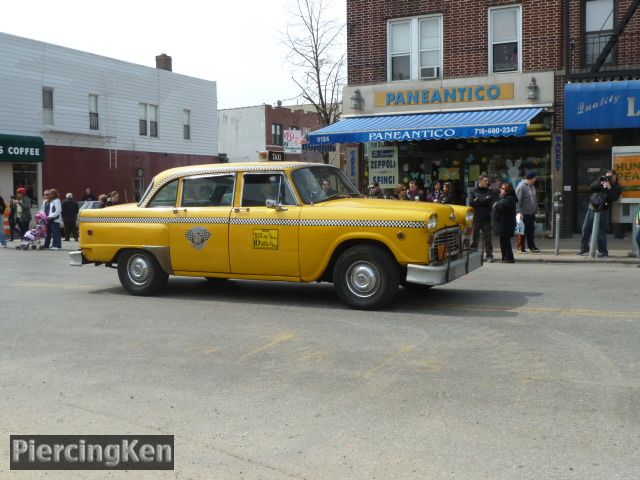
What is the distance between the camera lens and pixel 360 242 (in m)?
8.74

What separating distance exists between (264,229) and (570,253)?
8564mm

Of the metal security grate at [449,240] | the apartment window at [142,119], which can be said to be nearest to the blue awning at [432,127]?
the metal security grate at [449,240]

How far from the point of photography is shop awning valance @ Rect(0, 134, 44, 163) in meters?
28.3

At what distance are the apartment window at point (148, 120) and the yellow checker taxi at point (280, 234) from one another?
26.8 metres

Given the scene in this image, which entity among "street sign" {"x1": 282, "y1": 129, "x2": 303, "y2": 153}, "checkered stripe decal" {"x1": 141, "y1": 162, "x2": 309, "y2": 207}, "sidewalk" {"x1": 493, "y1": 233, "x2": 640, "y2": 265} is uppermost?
"street sign" {"x1": 282, "y1": 129, "x2": 303, "y2": 153}

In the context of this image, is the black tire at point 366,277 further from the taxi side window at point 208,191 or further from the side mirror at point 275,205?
the taxi side window at point 208,191

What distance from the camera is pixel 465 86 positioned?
1922 cm

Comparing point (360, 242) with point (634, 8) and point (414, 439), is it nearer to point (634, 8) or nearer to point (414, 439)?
point (414, 439)

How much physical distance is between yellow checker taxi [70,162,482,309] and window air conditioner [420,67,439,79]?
10.8 meters

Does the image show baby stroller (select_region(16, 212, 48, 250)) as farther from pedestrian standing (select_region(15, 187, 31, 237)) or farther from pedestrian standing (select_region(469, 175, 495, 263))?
pedestrian standing (select_region(469, 175, 495, 263))

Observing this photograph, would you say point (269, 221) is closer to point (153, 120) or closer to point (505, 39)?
point (505, 39)

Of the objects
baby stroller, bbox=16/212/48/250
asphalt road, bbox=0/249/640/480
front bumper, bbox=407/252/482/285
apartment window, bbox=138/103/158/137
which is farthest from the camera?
apartment window, bbox=138/103/158/137

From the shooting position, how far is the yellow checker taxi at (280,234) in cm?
851

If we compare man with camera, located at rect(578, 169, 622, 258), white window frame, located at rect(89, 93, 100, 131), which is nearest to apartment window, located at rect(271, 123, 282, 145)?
white window frame, located at rect(89, 93, 100, 131)
